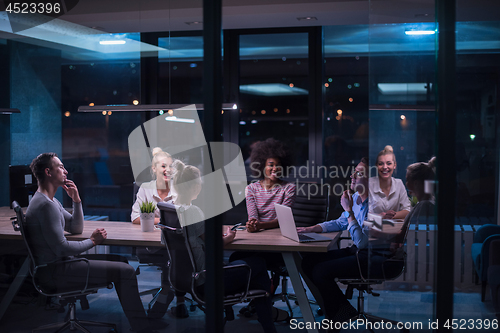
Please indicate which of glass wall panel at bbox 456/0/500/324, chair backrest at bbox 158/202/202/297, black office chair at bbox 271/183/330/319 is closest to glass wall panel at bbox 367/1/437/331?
glass wall panel at bbox 456/0/500/324

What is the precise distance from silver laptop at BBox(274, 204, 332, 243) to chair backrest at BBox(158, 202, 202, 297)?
855mm

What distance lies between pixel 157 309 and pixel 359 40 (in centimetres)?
445

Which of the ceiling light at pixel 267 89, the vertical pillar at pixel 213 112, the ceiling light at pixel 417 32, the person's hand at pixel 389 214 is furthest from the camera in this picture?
the ceiling light at pixel 267 89

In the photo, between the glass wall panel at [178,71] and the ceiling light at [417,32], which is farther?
the glass wall panel at [178,71]

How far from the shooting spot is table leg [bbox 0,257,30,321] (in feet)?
13.2

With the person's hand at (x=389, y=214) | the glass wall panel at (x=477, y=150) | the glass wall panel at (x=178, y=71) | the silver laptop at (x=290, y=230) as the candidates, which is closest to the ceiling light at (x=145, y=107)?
the glass wall panel at (x=178, y=71)

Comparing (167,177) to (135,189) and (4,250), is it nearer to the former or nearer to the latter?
(135,189)

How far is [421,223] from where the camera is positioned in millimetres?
2775

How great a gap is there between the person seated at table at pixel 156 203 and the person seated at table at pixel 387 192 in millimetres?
1675

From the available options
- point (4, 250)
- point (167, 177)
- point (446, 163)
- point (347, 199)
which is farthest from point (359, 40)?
point (4, 250)

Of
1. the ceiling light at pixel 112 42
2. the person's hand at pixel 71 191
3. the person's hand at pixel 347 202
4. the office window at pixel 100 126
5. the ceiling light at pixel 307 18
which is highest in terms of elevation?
the ceiling light at pixel 307 18

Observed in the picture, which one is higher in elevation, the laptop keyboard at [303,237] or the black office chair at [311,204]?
the black office chair at [311,204]

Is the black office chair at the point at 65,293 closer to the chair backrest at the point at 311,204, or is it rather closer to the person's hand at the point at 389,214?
the chair backrest at the point at 311,204

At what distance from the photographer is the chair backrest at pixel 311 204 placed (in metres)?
4.45
